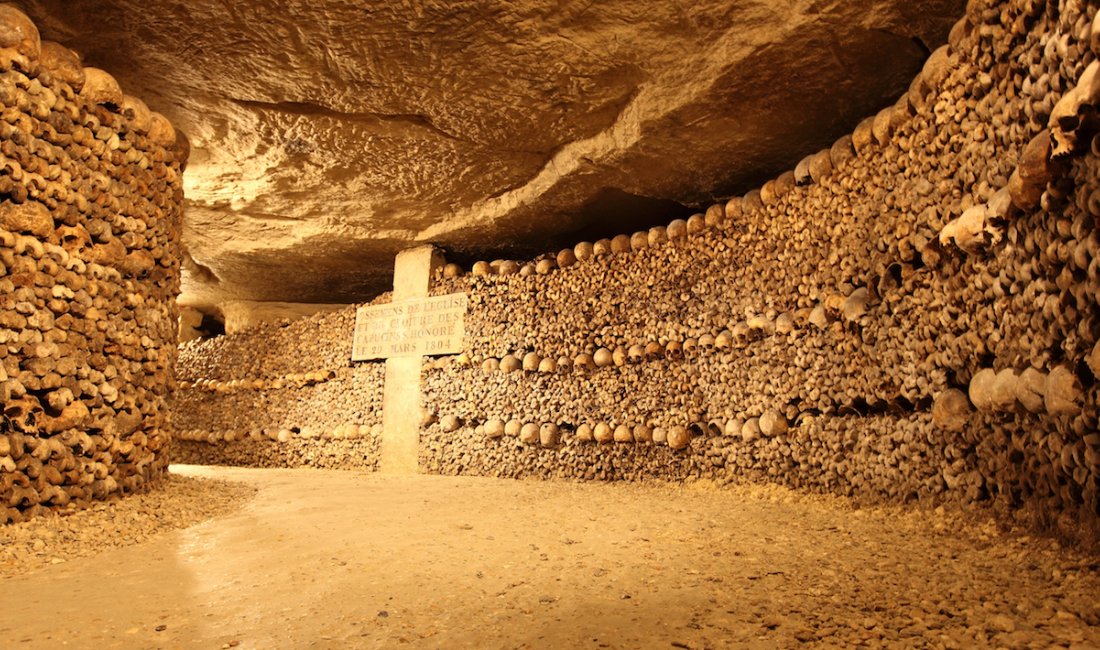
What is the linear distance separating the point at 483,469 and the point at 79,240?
12.9 ft

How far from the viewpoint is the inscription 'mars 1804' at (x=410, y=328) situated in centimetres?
718

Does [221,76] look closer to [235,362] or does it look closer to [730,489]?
[730,489]

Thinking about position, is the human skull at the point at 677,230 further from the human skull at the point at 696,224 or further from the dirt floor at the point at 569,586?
the dirt floor at the point at 569,586

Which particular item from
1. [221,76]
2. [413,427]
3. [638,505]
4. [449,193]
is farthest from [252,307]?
[638,505]

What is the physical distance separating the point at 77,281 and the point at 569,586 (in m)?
2.99

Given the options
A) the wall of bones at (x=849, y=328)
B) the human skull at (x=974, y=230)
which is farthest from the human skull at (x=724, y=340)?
the human skull at (x=974, y=230)

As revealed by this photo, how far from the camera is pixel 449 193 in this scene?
6.43 meters

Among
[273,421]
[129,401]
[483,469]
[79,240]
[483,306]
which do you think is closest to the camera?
[79,240]

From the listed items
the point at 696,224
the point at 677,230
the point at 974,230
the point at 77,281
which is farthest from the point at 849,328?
the point at 77,281

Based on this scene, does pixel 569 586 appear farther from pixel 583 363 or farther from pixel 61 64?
pixel 583 363

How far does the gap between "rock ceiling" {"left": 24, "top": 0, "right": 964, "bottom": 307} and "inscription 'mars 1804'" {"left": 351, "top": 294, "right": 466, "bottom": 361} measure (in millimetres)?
996

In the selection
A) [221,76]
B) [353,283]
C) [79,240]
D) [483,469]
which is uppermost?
[221,76]

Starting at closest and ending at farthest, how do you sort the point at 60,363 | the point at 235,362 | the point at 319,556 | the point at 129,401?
the point at 319,556 → the point at 60,363 → the point at 129,401 → the point at 235,362

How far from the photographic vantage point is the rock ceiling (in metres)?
3.83
